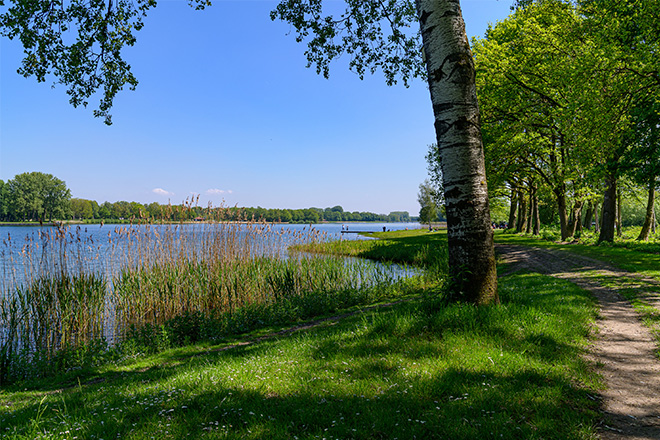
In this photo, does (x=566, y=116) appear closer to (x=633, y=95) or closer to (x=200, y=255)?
(x=633, y=95)

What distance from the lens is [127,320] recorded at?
29.8ft

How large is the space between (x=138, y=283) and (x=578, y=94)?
62.8ft

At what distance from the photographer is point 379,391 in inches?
139

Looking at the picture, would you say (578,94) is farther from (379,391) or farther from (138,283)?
(138,283)

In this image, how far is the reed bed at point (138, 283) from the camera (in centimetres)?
783

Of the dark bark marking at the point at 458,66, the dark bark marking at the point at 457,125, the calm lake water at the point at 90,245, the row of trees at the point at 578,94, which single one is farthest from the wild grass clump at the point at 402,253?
the row of trees at the point at 578,94

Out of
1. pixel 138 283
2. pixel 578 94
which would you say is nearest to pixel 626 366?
pixel 138 283

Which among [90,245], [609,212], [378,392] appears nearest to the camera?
[378,392]

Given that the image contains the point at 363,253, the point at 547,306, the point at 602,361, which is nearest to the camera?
the point at 602,361

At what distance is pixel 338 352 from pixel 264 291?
718cm

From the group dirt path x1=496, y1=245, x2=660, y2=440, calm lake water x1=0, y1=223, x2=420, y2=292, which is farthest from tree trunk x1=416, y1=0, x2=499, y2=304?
calm lake water x1=0, y1=223, x2=420, y2=292

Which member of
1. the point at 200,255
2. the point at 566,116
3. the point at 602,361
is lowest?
the point at 602,361

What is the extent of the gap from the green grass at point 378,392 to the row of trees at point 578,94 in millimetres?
13682

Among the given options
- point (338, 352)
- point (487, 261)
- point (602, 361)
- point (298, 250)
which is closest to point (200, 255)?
point (298, 250)
